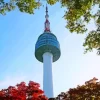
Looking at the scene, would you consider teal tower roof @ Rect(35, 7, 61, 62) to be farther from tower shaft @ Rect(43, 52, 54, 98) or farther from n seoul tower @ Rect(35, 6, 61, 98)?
tower shaft @ Rect(43, 52, 54, 98)

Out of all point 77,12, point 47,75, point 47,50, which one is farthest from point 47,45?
point 77,12

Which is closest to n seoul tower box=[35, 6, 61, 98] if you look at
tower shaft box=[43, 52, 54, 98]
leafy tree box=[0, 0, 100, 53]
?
tower shaft box=[43, 52, 54, 98]

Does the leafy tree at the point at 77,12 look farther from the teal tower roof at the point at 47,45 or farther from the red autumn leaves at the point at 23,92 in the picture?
the teal tower roof at the point at 47,45

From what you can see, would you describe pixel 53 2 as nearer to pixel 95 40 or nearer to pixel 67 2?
pixel 67 2

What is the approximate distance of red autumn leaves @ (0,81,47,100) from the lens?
87.2 ft

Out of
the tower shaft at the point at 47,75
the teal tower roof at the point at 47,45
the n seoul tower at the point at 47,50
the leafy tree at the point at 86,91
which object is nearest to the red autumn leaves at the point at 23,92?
the leafy tree at the point at 86,91

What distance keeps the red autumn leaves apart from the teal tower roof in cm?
6168

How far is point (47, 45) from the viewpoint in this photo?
296 ft

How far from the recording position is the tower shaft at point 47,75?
3305 inches

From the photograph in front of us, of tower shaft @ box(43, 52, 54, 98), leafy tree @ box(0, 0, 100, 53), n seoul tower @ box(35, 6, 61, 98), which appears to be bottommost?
leafy tree @ box(0, 0, 100, 53)

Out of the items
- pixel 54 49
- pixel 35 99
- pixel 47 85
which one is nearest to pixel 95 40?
pixel 35 99

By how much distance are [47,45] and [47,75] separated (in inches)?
368

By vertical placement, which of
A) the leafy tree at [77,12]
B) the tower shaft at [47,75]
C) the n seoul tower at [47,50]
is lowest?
the leafy tree at [77,12]

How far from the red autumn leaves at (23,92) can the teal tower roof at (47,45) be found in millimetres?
61681
